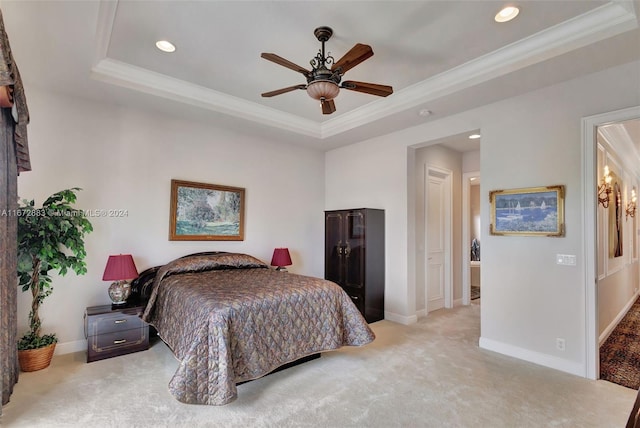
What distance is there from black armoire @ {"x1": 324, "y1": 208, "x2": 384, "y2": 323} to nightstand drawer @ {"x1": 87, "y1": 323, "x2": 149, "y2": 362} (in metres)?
2.62

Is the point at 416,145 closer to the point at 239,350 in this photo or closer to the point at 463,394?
the point at 463,394

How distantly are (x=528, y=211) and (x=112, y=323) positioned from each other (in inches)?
168

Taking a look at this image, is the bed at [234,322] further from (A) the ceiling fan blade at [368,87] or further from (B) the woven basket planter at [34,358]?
(A) the ceiling fan blade at [368,87]

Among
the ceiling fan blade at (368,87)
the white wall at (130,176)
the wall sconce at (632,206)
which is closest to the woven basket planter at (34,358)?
the white wall at (130,176)

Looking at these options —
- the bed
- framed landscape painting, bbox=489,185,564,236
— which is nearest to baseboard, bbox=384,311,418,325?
the bed

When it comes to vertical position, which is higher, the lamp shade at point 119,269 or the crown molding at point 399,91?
the crown molding at point 399,91

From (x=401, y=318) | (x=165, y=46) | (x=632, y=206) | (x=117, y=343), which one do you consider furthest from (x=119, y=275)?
(x=632, y=206)

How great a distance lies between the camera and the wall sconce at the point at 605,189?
388 cm

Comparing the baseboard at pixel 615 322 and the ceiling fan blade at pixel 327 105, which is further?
the baseboard at pixel 615 322

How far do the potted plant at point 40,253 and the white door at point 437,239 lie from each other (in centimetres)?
448

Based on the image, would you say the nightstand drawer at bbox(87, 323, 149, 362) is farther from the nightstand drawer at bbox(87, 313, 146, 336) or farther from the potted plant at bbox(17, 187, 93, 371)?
the potted plant at bbox(17, 187, 93, 371)

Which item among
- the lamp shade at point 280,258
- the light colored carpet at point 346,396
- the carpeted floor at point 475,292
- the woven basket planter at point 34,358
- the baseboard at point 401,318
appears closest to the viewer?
the light colored carpet at point 346,396

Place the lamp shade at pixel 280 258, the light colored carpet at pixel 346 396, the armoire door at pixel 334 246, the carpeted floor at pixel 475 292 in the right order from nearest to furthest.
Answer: the light colored carpet at pixel 346 396, the lamp shade at pixel 280 258, the armoire door at pixel 334 246, the carpeted floor at pixel 475 292

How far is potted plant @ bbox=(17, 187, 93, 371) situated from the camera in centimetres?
289
